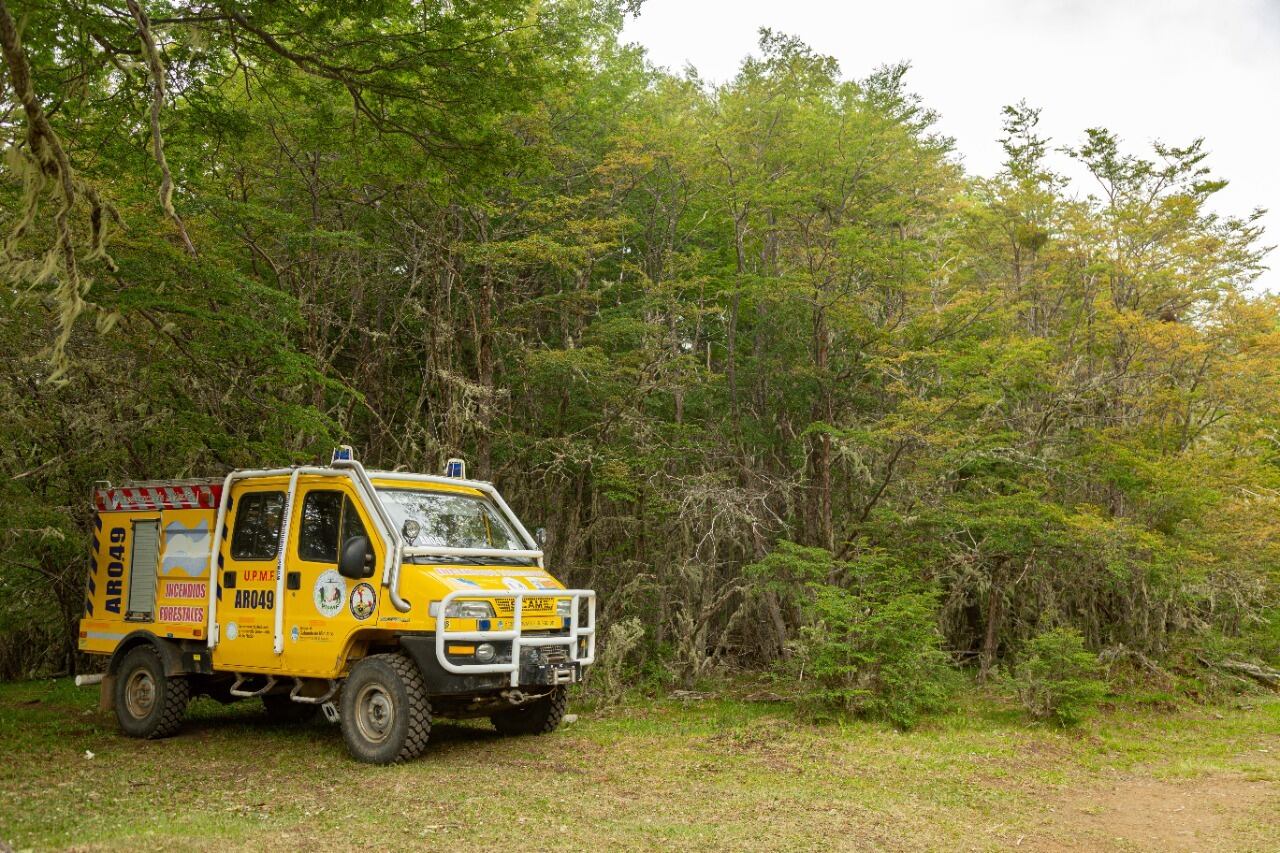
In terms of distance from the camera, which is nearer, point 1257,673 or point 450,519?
point 450,519

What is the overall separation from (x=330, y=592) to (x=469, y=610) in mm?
1329

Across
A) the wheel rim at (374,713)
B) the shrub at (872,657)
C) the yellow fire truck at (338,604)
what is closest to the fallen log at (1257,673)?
the shrub at (872,657)

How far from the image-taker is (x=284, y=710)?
10539 mm

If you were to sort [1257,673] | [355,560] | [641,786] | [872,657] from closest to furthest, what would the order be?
1. [641,786]
2. [355,560]
3. [872,657]
4. [1257,673]

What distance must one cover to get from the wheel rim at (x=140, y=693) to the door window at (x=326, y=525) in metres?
2.15

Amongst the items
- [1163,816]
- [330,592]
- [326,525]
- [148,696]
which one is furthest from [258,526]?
[1163,816]

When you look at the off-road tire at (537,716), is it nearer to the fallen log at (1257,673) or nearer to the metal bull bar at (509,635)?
the metal bull bar at (509,635)

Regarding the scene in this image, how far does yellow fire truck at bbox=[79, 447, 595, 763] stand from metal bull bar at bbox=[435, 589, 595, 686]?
0.02 m

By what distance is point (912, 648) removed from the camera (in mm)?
10961

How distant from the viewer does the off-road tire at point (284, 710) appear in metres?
10.4

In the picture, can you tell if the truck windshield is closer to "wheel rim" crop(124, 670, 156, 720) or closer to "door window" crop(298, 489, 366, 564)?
"door window" crop(298, 489, 366, 564)

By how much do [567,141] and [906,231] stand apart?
20.6 ft

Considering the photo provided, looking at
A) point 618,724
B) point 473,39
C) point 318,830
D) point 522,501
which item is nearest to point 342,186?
point 522,501

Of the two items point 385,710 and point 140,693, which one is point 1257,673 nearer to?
point 385,710
